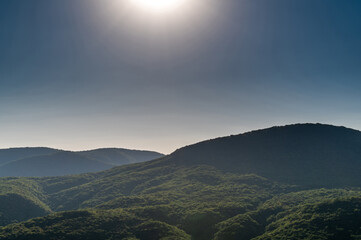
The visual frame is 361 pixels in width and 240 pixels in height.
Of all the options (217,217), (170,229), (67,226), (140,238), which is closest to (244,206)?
(217,217)

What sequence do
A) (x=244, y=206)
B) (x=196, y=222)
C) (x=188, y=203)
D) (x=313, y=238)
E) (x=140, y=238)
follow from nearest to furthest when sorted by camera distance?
(x=313, y=238) → (x=140, y=238) → (x=196, y=222) → (x=244, y=206) → (x=188, y=203)

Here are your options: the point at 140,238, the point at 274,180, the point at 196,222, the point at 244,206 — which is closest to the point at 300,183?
the point at 274,180

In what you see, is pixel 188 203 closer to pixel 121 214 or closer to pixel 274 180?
pixel 121 214

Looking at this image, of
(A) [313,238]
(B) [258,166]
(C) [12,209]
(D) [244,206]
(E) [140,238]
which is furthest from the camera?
(B) [258,166]

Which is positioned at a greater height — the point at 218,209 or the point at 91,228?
the point at 218,209

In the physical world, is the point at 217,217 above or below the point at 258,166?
below

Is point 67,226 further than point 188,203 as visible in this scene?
No

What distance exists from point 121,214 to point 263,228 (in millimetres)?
62293

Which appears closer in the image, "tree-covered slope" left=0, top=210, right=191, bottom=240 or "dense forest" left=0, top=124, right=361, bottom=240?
"dense forest" left=0, top=124, right=361, bottom=240

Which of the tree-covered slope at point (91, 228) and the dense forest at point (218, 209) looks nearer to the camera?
the dense forest at point (218, 209)

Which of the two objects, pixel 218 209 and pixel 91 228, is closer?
pixel 91 228

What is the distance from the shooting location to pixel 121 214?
10606cm

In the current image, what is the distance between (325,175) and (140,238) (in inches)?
5803

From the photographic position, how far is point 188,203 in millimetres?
127938
